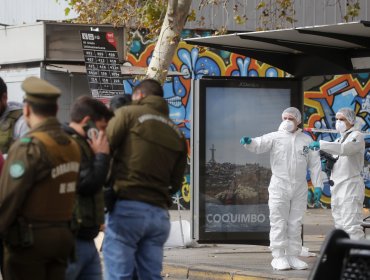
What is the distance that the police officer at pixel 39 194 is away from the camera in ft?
17.0

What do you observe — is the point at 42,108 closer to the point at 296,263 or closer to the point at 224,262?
the point at 296,263

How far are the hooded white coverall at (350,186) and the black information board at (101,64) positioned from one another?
11.8 feet

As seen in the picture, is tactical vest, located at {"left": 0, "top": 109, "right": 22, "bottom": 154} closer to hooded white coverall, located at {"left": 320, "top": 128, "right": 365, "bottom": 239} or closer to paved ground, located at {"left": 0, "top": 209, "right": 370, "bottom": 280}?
paved ground, located at {"left": 0, "top": 209, "right": 370, "bottom": 280}

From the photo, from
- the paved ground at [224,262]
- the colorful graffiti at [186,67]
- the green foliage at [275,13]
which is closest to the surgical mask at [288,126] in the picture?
the paved ground at [224,262]

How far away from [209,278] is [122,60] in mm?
6034

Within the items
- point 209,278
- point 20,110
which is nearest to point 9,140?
point 20,110

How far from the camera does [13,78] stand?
16.5 m

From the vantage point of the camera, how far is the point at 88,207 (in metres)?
5.90

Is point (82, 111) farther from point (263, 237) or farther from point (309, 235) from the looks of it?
point (309, 235)

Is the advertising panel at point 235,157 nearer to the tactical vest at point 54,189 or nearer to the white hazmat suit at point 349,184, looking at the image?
the white hazmat suit at point 349,184

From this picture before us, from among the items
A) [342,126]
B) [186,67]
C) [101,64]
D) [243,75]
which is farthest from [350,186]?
[186,67]

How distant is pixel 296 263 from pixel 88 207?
5.46 m

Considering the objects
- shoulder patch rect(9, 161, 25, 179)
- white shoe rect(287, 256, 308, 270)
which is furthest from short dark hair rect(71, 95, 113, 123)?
white shoe rect(287, 256, 308, 270)

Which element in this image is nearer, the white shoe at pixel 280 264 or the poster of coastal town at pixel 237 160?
the white shoe at pixel 280 264
